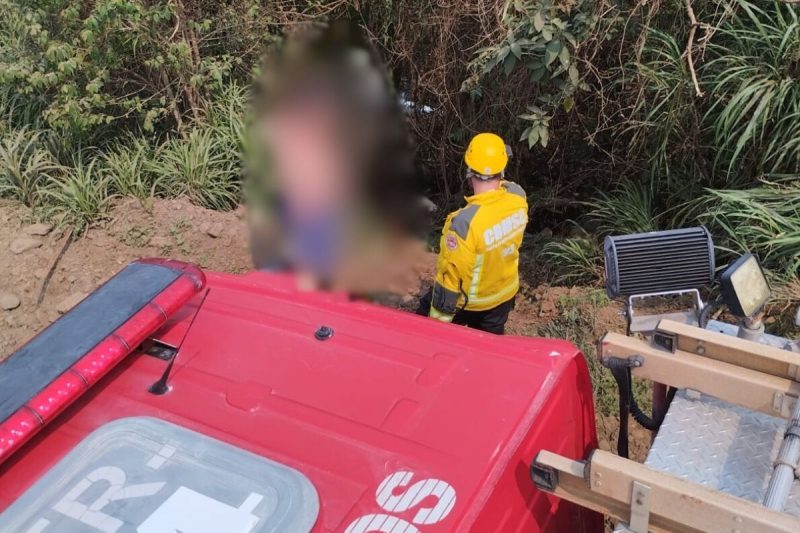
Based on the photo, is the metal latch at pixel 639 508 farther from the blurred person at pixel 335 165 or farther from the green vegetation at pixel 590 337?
the blurred person at pixel 335 165

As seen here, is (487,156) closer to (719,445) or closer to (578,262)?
(578,262)

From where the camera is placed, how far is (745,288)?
2121mm

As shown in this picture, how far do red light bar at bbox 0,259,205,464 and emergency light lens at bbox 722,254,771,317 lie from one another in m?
1.61

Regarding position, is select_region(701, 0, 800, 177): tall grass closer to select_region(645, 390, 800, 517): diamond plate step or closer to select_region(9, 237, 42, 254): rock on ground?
select_region(645, 390, 800, 517): diamond plate step

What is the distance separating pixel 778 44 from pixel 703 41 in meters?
0.43

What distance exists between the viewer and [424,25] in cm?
583

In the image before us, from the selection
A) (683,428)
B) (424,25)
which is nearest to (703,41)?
(424,25)

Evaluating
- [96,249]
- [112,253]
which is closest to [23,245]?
[96,249]

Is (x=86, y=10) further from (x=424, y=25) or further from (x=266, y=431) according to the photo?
(x=266, y=431)

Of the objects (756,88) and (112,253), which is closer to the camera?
(756,88)

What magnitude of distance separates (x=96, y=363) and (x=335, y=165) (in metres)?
4.79

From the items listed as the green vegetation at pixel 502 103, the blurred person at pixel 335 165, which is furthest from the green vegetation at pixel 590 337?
the blurred person at pixel 335 165

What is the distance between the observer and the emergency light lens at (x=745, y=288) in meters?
2.07

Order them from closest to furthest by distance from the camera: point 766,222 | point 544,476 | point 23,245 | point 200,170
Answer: point 544,476, point 766,222, point 23,245, point 200,170
